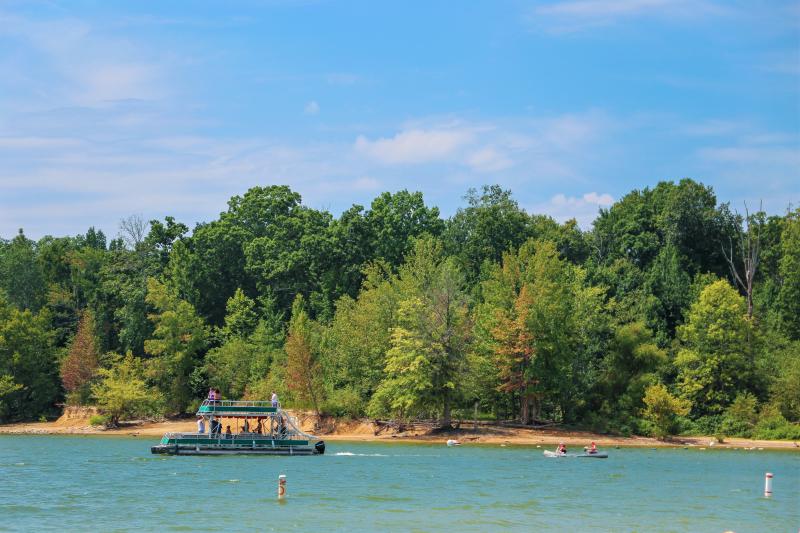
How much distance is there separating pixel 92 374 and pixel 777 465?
72.9 m

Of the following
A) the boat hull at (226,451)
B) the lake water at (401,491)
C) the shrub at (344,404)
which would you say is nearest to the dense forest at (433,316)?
the shrub at (344,404)

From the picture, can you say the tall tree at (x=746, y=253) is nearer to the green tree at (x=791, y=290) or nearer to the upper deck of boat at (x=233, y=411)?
the green tree at (x=791, y=290)

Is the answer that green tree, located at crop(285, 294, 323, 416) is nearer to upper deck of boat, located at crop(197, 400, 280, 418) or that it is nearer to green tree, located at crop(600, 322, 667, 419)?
upper deck of boat, located at crop(197, 400, 280, 418)

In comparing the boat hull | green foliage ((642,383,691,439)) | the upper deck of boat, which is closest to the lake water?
the boat hull

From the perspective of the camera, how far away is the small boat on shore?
6862 cm

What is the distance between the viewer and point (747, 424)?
8312 cm

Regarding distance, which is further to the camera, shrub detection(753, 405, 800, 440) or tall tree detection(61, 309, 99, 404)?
tall tree detection(61, 309, 99, 404)

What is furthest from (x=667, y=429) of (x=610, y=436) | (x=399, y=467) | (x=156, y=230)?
(x=156, y=230)

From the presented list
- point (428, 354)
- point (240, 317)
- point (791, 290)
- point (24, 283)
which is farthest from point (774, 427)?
point (24, 283)

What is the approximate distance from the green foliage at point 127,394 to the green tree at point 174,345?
176 centimetres

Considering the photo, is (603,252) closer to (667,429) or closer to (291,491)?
(667,429)

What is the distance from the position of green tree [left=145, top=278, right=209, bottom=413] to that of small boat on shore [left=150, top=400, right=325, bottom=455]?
1250 inches

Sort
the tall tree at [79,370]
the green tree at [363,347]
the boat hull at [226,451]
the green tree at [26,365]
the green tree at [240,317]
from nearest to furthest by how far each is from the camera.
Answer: the boat hull at [226,451] < the green tree at [363,347] < the tall tree at [79,370] < the green tree at [26,365] < the green tree at [240,317]

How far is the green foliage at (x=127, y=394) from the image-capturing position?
97500mm
